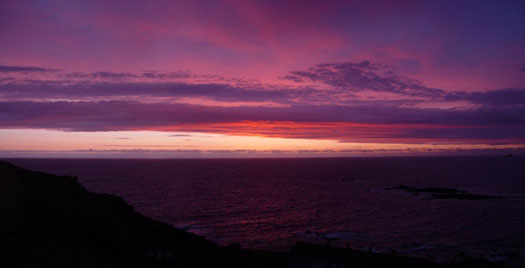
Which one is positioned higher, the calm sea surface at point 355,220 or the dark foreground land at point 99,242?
the dark foreground land at point 99,242

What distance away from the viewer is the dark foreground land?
68.7 ft

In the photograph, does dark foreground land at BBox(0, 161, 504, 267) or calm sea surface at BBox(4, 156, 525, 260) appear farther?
calm sea surface at BBox(4, 156, 525, 260)

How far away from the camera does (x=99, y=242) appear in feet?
96.0

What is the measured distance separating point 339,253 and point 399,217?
33803mm

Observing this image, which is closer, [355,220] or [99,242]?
[99,242]

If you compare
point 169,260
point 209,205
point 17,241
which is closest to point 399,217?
point 209,205

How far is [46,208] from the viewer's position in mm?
33656

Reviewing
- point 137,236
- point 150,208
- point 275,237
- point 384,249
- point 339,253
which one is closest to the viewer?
point 339,253

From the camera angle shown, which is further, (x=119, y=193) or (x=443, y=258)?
Result: (x=119, y=193)

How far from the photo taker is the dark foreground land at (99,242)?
20.9 m

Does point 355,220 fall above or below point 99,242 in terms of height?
below

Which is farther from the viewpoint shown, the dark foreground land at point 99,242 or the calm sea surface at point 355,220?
the calm sea surface at point 355,220

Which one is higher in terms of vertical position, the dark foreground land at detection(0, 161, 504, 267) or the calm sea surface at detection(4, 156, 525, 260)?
the dark foreground land at detection(0, 161, 504, 267)

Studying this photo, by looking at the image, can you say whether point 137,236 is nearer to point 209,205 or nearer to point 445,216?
point 209,205
